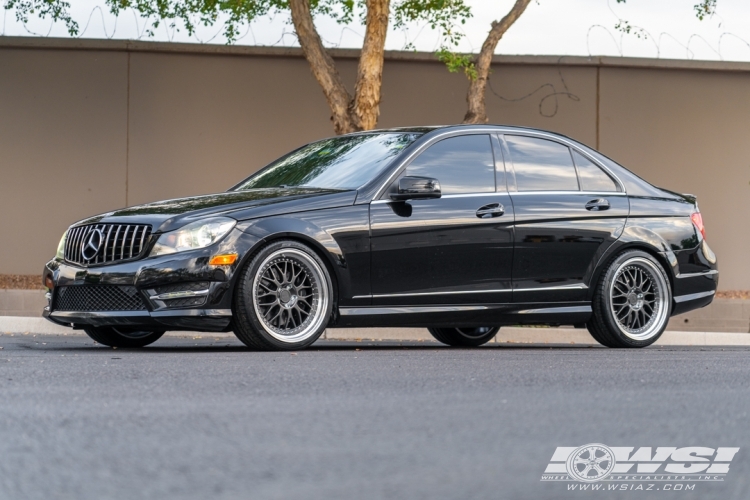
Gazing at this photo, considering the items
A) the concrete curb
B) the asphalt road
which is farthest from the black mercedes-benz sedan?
the concrete curb

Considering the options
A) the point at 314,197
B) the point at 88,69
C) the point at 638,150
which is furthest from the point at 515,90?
the point at 314,197

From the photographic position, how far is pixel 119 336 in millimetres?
8930

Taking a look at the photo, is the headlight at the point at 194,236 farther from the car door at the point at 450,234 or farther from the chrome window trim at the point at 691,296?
the chrome window trim at the point at 691,296

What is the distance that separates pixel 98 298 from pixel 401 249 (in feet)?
6.77

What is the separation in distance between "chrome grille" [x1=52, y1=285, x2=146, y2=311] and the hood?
46cm

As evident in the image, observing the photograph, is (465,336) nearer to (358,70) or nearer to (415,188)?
(415,188)

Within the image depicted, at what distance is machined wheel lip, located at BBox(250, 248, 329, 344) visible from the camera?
7785 millimetres

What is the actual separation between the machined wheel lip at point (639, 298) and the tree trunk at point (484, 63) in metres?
6.31

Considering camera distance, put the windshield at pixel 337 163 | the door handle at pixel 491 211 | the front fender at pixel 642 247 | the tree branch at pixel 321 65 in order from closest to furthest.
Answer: the windshield at pixel 337 163 → the door handle at pixel 491 211 → the front fender at pixel 642 247 → the tree branch at pixel 321 65

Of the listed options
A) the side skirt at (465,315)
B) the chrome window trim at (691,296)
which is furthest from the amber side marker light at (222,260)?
the chrome window trim at (691,296)

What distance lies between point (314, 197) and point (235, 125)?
9.78 meters

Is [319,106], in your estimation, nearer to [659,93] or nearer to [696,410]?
[659,93]

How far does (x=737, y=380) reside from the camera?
6.29 metres

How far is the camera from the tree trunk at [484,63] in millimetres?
15523
